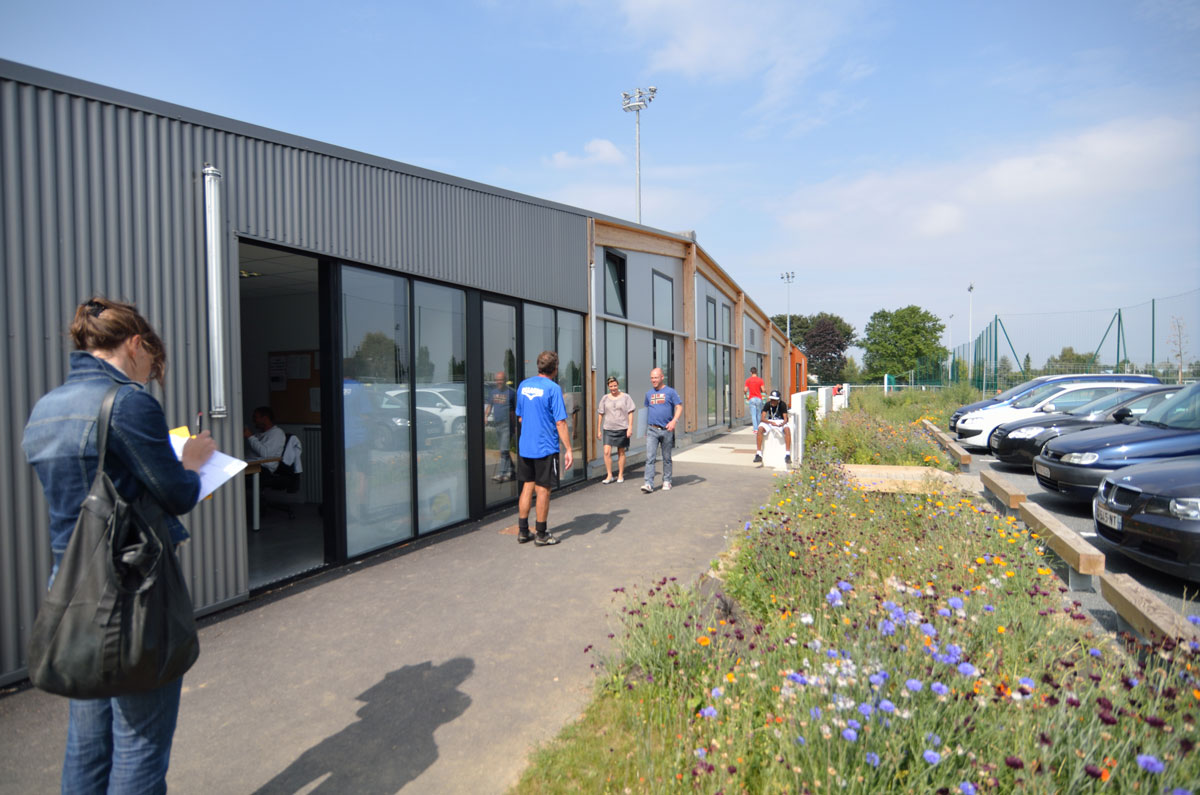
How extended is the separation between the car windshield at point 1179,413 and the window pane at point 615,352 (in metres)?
7.70

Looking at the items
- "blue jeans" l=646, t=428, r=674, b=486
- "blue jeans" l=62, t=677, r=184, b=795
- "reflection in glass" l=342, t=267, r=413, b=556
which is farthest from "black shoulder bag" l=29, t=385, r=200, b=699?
"blue jeans" l=646, t=428, r=674, b=486

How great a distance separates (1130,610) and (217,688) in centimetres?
492

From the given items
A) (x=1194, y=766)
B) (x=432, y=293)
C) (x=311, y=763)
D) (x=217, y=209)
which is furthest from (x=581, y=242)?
(x=1194, y=766)

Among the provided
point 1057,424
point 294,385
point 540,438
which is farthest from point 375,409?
point 1057,424

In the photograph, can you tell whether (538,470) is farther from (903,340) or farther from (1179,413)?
(903,340)

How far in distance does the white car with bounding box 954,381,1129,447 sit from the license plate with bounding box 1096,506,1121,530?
26.3 feet

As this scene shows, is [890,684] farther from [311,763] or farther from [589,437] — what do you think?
[589,437]

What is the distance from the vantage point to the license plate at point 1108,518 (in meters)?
5.25

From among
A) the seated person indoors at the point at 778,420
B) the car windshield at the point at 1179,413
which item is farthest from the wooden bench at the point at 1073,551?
the seated person indoors at the point at 778,420

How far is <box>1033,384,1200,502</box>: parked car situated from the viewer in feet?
21.7

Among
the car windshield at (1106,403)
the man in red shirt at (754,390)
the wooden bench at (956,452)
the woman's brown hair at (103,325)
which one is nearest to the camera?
the woman's brown hair at (103,325)

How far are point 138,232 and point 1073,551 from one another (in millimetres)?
6468

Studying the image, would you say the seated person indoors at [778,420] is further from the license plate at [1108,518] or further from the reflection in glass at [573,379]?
the license plate at [1108,518]

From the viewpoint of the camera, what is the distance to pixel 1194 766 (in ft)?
6.23
